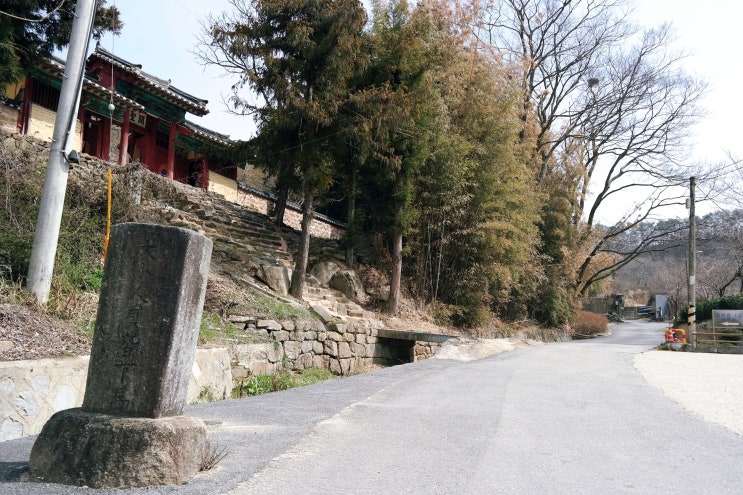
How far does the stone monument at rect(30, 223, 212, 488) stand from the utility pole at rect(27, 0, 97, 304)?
3.31m

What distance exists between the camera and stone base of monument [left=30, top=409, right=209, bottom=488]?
2.59 metres

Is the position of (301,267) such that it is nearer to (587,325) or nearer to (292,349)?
(292,349)

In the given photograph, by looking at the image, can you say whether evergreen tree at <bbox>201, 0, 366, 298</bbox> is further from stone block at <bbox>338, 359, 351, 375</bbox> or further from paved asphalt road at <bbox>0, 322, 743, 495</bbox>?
paved asphalt road at <bbox>0, 322, 743, 495</bbox>

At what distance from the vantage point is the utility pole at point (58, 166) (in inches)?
220

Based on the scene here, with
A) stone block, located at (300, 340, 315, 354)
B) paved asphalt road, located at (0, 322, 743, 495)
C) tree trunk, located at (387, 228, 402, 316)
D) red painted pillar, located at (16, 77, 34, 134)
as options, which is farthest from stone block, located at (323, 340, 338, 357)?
red painted pillar, located at (16, 77, 34, 134)

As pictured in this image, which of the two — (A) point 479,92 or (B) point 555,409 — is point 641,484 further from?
(A) point 479,92

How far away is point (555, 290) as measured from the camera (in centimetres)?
2323

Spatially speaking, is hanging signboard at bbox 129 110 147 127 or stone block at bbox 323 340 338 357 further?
hanging signboard at bbox 129 110 147 127

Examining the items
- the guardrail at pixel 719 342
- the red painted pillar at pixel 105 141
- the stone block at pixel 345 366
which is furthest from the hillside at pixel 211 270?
the guardrail at pixel 719 342

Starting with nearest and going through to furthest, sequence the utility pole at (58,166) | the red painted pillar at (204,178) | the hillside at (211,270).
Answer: the hillside at (211,270)
the utility pole at (58,166)
the red painted pillar at (204,178)

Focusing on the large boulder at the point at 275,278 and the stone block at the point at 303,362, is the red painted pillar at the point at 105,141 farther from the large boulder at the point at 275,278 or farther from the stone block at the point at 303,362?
the stone block at the point at 303,362

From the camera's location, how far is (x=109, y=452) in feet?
8.59

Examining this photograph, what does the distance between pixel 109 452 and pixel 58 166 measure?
440 centimetres

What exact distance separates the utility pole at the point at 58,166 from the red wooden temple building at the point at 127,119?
22.8ft
